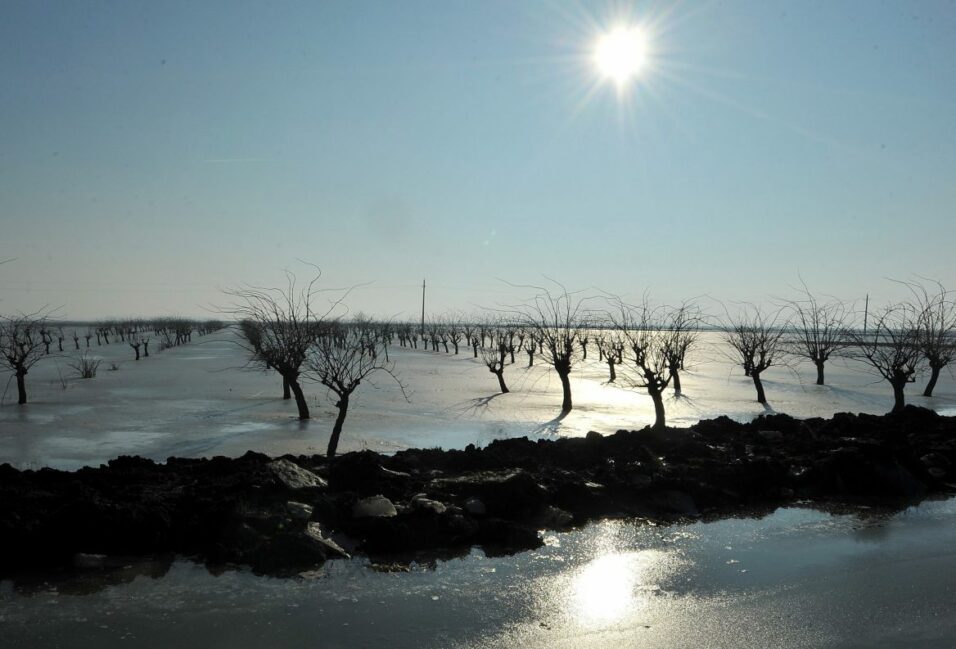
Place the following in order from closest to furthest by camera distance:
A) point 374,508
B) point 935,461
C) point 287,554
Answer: point 287,554 → point 374,508 → point 935,461

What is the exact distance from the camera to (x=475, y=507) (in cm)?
826

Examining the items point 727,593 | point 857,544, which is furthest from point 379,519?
point 857,544

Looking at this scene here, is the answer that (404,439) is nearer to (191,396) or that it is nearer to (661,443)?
(661,443)

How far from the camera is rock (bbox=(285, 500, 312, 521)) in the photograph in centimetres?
742

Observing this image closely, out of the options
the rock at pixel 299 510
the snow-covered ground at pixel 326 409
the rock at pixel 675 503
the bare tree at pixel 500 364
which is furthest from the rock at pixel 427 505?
the bare tree at pixel 500 364

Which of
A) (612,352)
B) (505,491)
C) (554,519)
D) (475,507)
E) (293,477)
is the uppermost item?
(612,352)

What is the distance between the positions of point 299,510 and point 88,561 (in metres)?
2.14

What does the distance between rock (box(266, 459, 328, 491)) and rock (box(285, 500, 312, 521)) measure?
48 centimetres

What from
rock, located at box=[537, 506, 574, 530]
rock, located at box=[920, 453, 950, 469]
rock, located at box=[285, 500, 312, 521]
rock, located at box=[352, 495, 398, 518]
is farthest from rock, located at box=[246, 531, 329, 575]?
rock, located at box=[920, 453, 950, 469]

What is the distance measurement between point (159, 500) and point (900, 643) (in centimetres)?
761

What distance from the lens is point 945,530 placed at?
7.98m

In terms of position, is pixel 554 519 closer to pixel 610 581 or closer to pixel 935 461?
pixel 610 581

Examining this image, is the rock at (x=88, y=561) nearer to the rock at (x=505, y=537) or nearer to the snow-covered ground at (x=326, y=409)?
the rock at (x=505, y=537)

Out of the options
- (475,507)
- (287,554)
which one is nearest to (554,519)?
(475,507)
